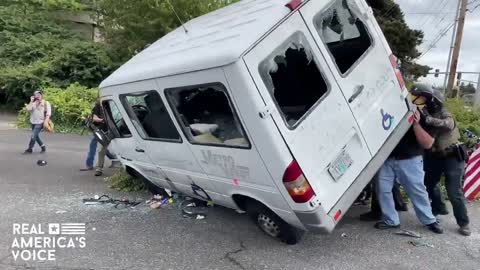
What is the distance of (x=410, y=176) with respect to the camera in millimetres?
4973

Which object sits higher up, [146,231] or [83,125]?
[146,231]

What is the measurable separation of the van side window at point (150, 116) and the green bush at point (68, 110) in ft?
33.3

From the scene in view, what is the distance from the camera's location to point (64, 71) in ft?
62.6

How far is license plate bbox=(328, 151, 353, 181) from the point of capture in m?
4.03

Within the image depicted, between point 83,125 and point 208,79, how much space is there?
41.5 ft

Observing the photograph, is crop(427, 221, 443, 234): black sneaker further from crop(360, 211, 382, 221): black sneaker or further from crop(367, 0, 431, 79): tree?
crop(367, 0, 431, 79): tree

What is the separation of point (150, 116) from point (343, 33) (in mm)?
2446

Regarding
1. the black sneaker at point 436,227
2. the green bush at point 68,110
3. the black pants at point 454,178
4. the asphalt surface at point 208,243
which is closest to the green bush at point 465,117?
the asphalt surface at point 208,243

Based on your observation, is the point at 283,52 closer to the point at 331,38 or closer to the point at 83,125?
the point at 331,38

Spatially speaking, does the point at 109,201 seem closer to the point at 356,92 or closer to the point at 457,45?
the point at 356,92

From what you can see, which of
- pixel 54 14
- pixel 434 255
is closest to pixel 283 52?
pixel 434 255

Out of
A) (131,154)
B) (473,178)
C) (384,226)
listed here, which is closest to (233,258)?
(384,226)

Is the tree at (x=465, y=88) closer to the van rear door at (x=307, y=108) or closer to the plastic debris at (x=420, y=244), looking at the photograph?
the plastic debris at (x=420, y=244)

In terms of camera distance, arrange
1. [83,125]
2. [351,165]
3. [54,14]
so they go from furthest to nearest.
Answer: [54,14] → [83,125] → [351,165]
